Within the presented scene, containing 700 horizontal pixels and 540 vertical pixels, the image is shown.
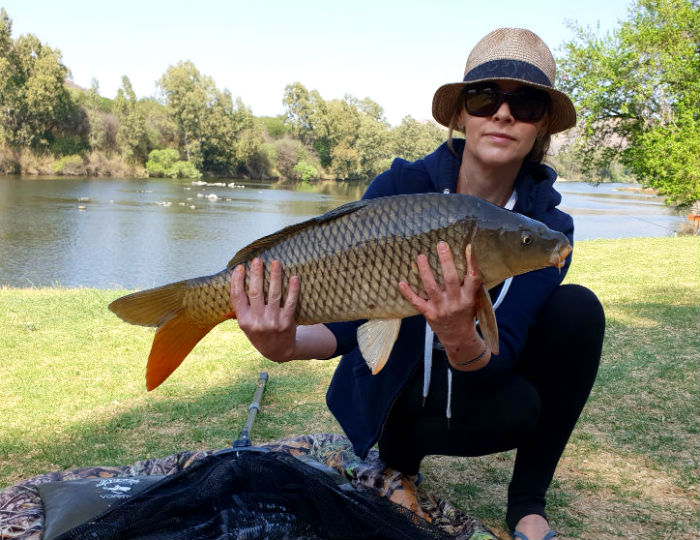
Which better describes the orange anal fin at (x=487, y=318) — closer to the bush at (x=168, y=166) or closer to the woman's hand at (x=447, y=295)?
the woman's hand at (x=447, y=295)

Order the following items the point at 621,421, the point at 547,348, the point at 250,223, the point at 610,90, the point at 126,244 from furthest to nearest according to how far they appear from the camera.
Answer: the point at 250,223 < the point at 610,90 < the point at 126,244 < the point at 621,421 < the point at 547,348

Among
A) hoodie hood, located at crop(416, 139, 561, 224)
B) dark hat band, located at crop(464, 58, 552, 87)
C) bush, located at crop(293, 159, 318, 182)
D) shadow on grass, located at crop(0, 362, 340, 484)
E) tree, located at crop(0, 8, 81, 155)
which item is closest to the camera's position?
dark hat band, located at crop(464, 58, 552, 87)

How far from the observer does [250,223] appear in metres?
20.7

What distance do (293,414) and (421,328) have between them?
46.6 inches

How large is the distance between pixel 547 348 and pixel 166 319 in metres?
1.01

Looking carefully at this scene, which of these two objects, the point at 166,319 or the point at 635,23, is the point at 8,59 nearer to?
the point at 635,23

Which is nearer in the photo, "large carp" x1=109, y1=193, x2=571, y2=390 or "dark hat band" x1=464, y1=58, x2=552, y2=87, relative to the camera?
"large carp" x1=109, y1=193, x2=571, y2=390

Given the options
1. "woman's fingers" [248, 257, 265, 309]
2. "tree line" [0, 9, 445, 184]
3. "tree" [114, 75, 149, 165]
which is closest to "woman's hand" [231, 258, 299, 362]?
"woman's fingers" [248, 257, 265, 309]

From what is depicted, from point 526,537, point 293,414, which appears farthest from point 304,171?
point 526,537

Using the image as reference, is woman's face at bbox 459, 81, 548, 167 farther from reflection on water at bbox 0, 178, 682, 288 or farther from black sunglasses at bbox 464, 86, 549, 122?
reflection on water at bbox 0, 178, 682, 288

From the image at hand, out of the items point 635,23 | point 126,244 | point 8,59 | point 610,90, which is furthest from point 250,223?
point 8,59

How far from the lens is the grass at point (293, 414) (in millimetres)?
2016

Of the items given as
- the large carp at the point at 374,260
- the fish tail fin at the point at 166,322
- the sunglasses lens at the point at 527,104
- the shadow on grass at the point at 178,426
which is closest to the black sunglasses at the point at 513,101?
the sunglasses lens at the point at 527,104

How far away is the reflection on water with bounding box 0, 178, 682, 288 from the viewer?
1198 centimetres
